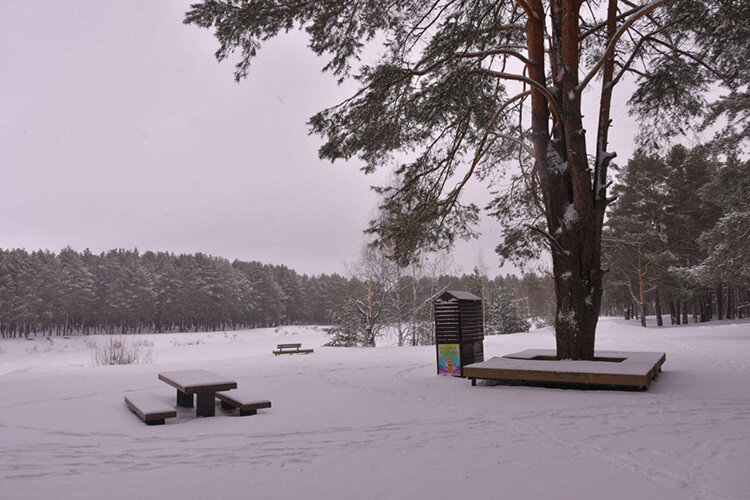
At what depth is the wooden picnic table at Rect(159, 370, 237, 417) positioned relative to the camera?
573 centimetres

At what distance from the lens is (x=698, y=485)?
3277 mm

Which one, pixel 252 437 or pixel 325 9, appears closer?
pixel 252 437

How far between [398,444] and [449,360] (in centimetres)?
521

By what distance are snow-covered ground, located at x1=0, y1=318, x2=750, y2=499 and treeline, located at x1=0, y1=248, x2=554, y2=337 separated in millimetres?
37357

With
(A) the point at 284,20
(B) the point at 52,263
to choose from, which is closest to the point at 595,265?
(A) the point at 284,20

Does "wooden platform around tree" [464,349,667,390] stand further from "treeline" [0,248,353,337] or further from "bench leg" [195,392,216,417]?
"treeline" [0,248,353,337]

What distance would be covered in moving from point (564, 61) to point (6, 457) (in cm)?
1050

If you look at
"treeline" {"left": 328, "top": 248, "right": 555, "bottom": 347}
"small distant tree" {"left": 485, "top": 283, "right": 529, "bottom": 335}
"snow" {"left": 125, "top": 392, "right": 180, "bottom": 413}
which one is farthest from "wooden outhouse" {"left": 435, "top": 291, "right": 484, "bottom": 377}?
"small distant tree" {"left": 485, "top": 283, "right": 529, "bottom": 335}

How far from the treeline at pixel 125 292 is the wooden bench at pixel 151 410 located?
128ft

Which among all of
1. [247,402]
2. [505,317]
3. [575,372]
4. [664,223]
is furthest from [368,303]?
[664,223]

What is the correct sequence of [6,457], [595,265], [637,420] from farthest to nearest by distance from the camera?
[595,265]
[637,420]
[6,457]

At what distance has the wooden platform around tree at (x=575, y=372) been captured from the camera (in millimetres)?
6824

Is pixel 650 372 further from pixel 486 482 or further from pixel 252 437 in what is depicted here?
pixel 252 437

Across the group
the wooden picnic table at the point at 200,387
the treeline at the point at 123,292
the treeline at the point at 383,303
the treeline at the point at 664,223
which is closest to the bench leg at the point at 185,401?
the wooden picnic table at the point at 200,387
